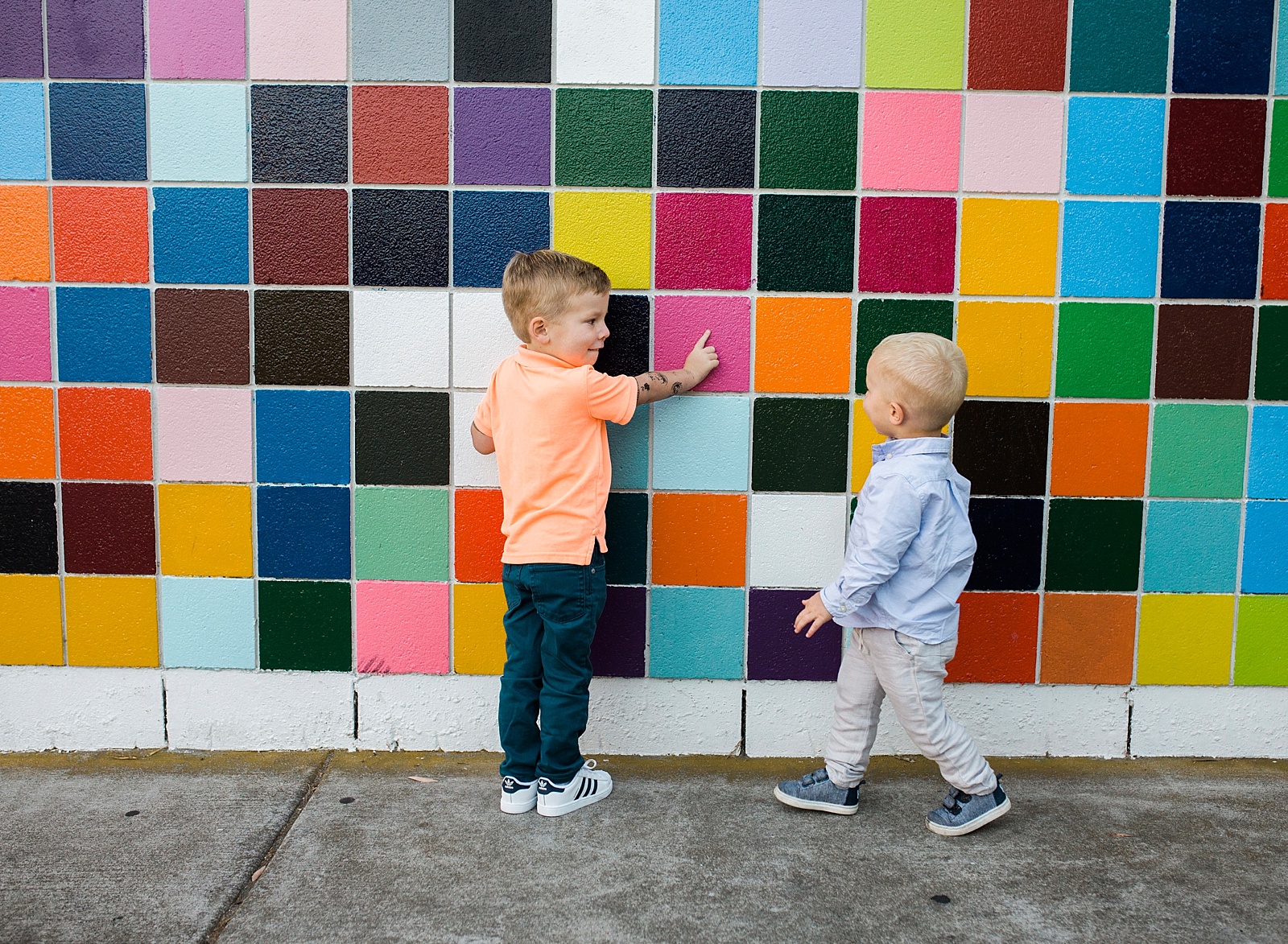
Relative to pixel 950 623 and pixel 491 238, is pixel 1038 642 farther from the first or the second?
pixel 491 238

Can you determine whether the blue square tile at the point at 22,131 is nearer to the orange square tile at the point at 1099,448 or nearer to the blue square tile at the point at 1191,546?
the orange square tile at the point at 1099,448

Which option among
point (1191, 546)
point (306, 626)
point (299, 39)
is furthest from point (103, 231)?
point (1191, 546)

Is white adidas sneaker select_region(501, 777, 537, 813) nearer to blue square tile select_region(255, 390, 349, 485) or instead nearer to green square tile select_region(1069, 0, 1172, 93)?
blue square tile select_region(255, 390, 349, 485)

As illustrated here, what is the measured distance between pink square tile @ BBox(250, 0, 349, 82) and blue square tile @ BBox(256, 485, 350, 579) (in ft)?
3.97

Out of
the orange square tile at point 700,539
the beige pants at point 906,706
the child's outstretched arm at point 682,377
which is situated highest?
the child's outstretched arm at point 682,377

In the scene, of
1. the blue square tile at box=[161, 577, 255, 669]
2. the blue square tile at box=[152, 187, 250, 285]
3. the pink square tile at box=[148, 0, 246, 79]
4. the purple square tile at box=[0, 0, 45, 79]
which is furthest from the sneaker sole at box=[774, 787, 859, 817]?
the purple square tile at box=[0, 0, 45, 79]

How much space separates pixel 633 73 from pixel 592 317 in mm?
757

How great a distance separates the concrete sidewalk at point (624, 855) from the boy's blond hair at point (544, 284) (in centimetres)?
134

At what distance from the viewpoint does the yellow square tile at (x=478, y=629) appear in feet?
9.50

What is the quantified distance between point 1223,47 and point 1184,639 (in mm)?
1728

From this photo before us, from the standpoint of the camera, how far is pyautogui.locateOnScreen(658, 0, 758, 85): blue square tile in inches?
108

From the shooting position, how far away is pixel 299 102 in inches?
109

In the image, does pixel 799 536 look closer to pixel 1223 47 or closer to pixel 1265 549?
pixel 1265 549

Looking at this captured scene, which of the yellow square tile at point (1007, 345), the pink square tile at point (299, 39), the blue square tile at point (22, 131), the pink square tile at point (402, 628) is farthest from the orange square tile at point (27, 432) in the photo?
the yellow square tile at point (1007, 345)
